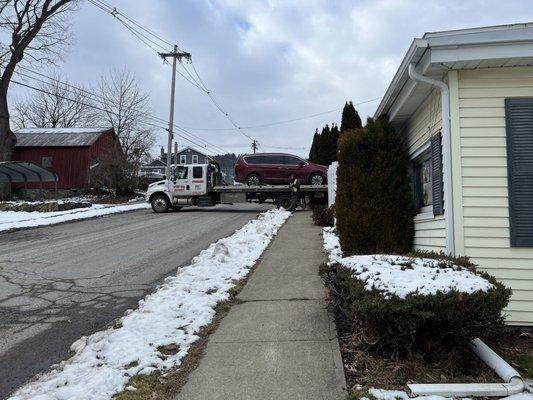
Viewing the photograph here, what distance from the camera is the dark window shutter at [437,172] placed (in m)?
6.12

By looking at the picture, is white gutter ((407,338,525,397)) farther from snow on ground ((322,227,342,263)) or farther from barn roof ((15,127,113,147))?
barn roof ((15,127,113,147))

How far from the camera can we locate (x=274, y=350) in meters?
4.66

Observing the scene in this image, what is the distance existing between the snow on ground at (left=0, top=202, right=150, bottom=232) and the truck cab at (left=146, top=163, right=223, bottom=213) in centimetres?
205

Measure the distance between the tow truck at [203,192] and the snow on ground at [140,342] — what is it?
52.6 feet

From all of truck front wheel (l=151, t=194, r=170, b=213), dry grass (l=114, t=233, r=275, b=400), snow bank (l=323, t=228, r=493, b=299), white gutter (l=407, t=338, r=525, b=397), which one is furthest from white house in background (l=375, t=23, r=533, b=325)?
truck front wheel (l=151, t=194, r=170, b=213)

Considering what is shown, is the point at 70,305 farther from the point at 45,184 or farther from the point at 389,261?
the point at 45,184

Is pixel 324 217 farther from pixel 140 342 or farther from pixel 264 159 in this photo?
pixel 140 342

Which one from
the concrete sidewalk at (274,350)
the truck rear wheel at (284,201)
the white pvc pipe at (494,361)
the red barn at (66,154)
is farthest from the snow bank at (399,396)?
the red barn at (66,154)

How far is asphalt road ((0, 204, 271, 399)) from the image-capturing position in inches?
208

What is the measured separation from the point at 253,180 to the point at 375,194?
17.8 m

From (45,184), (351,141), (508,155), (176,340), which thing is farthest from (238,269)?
(45,184)

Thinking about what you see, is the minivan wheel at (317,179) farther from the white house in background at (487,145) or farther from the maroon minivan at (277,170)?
the white house in background at (487,145)

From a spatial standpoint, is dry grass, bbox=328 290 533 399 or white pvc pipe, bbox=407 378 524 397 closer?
white pvc pipe, bbox=407 378 524 397

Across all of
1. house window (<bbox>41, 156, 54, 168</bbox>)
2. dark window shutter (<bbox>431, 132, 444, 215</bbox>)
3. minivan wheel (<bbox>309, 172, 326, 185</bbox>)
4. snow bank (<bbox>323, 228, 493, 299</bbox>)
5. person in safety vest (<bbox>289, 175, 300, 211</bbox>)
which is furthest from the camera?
house window (<bbox>41, 156, 54, 168</bbox>)
